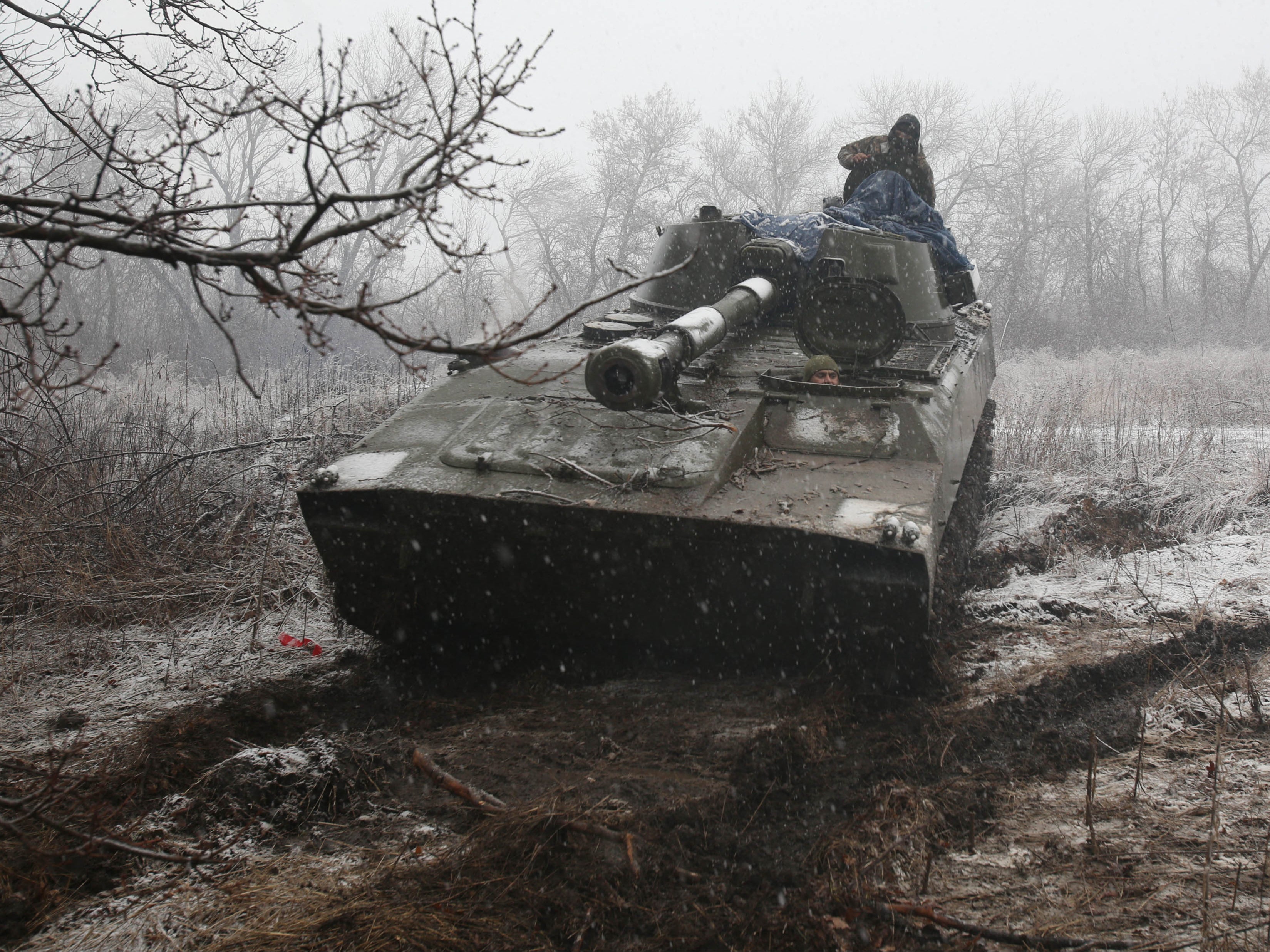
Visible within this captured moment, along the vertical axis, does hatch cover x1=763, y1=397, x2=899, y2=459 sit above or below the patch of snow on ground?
above

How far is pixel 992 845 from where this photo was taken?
282cm

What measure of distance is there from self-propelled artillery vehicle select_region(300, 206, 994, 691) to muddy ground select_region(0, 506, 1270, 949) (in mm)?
297

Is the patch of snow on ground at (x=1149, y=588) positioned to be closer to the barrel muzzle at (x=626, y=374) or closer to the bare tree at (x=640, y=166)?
the barrel muzzle at (x=626, y=374)

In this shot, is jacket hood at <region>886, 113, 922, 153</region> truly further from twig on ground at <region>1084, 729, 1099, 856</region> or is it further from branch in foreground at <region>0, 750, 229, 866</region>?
branch in foreground at <region>0, 750, 229, 866</region>

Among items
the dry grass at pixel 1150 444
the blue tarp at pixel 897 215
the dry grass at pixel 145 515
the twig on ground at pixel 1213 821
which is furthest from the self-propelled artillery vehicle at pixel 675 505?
the dry grass at pixel 1150 444

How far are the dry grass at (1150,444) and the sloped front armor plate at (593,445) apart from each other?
4.48m

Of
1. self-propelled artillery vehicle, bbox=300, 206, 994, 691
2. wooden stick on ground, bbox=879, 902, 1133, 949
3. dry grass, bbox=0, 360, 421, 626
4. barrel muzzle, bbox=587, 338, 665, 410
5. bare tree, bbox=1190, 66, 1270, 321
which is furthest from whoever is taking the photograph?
bare tree, bbox=1190, 66, 1270, 321

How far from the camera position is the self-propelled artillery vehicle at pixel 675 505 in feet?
11.5

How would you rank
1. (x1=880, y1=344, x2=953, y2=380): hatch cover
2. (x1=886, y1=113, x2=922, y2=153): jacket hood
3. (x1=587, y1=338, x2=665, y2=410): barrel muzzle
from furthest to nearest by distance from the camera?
1. (x1=886, y1=113, x2=922, y2=153): jacket hood
2. (x1=880, y1=344, x2=953, y2=380): hatch cover
3. (x1=587, y1=338, x2=665, y2=410): barrel muzzle

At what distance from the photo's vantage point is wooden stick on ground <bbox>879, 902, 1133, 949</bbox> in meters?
2.29

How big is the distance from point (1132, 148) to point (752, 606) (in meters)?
25.1

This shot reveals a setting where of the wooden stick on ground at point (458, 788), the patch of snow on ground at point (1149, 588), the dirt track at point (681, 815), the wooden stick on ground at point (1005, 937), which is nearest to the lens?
the wooden stick on ground at point (1005, 937)

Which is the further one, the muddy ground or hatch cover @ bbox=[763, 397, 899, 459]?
hatch cover @ bbox=[763, 397, 899, 459]

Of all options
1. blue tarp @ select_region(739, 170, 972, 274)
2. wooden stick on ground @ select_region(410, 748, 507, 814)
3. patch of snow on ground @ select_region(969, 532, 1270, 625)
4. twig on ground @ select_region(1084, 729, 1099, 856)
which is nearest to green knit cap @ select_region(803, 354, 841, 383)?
patch of snow on ground @ select_region(969, 532, 1270, 625)
